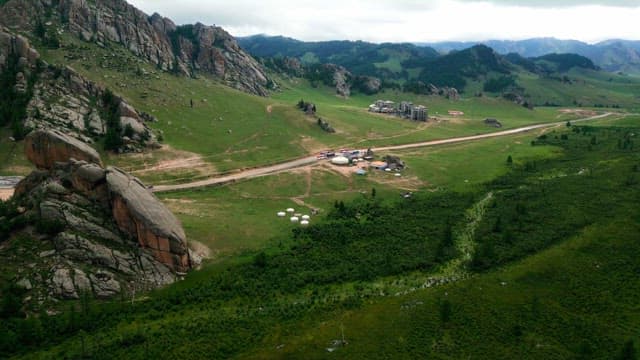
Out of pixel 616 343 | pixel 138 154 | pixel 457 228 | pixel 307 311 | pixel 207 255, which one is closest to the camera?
pixel 616 343

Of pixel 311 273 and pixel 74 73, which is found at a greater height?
pixel 74 73

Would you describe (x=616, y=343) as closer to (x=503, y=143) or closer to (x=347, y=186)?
(x=347, y=186)

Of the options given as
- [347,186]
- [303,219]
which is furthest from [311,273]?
[347,186]

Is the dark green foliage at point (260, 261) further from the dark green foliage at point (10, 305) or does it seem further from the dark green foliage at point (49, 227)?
the dark green foliage at point (10, 305)

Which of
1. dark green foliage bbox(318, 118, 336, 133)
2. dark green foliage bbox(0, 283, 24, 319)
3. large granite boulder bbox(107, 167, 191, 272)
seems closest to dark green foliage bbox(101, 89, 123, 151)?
large granite boulder bbox(107, 167, 191, 272)

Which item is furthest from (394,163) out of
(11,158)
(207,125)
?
(11,158)

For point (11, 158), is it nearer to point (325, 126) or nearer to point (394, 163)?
point (394, 163)
